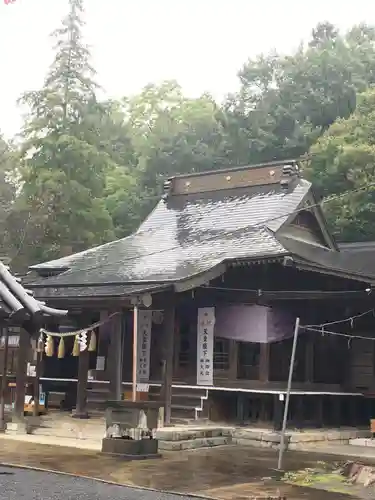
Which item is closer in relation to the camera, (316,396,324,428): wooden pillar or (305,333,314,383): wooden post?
(316,396,324,428): wooden pillar

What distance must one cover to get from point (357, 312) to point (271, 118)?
23520 mm

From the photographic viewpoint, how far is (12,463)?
38.6ft

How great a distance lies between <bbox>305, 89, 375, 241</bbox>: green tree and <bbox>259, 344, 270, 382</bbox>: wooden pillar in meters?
12.8

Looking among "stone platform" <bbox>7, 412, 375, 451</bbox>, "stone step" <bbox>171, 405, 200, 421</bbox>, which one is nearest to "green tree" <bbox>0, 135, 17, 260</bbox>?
"stone platform" <bbox>7, 412, 375, 451</bbox>

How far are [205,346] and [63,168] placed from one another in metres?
20.2

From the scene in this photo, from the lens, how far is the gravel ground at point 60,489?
29.7 ft

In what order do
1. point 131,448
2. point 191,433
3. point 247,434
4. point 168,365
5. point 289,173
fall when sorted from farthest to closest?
point 289,173 < point 247,434 < point 168,365 < point 191,433 < point 131,448

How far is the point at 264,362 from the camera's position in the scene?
17422mm

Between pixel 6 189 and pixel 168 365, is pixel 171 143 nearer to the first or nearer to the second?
pixel 6 189

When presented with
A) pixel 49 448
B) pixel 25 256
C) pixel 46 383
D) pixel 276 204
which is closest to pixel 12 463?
pixel 49 448

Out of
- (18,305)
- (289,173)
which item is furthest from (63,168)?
(18,305)

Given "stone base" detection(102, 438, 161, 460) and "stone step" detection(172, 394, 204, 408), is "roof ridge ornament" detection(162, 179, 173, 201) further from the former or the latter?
"stone base" detection(102, 438, 161, 460)

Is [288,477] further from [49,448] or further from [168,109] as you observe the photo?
[168,109]

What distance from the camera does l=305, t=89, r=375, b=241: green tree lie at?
3006 centimetres
